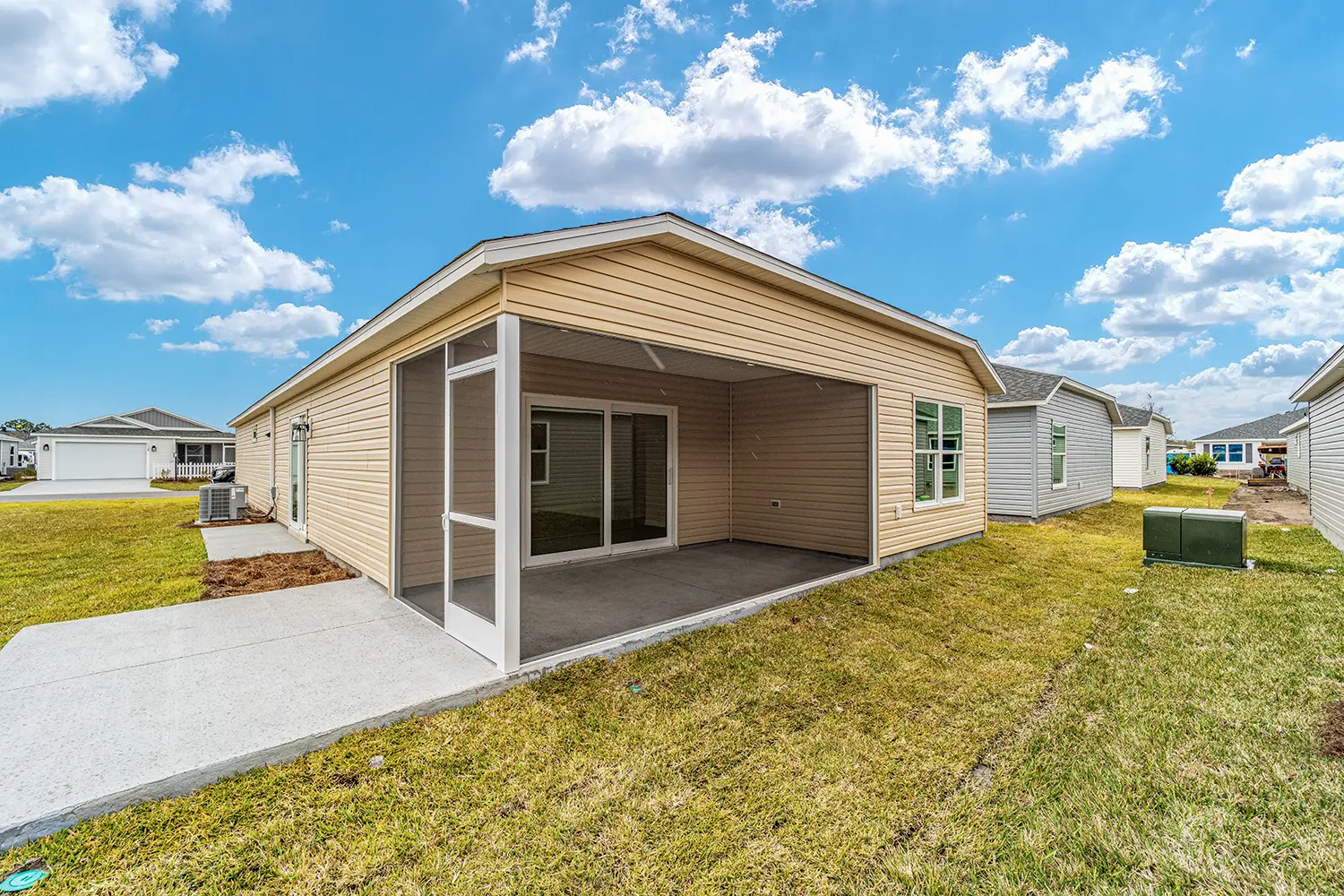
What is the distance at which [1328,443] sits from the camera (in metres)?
8.90

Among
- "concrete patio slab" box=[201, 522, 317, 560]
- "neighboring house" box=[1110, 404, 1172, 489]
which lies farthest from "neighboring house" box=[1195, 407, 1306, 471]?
"concrete patio slab" box=[201, 522, 317, 560]

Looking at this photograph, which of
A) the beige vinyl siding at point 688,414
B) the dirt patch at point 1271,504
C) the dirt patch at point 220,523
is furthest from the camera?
the dirt patch at point 1271,504

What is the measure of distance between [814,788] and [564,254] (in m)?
3.38

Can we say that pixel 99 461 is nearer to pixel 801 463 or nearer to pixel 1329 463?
pixel 801 463

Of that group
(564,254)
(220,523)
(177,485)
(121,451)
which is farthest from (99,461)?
(564,254)

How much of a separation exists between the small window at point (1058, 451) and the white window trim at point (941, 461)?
520 centimetres

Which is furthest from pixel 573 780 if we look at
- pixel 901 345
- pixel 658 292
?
pixel 901 345

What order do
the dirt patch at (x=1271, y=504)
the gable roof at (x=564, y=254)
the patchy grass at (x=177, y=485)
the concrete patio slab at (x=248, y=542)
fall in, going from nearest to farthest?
the gable roof at (x=564, y=254)
the concrete patio slab at (x=248, y=542)
the dirt patch at (x=1271, y=504)
the patchy grass at (x=177, y=485)

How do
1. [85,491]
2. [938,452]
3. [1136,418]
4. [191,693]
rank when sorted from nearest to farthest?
[191,693]
[938,452]
[85,491]
[1136,418]

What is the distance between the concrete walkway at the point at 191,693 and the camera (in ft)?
7.59

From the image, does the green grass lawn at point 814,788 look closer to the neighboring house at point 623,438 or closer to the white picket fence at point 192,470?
the neighboring house at point 623,438

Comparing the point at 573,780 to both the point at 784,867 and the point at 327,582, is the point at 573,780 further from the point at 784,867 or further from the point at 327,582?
the point at 327,582

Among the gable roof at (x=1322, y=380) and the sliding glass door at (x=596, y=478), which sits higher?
the gable roof at (x=1322, y=380)

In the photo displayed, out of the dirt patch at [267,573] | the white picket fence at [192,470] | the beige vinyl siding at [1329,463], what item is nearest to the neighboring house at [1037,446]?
the beige vinyl siding at [1329,463]
